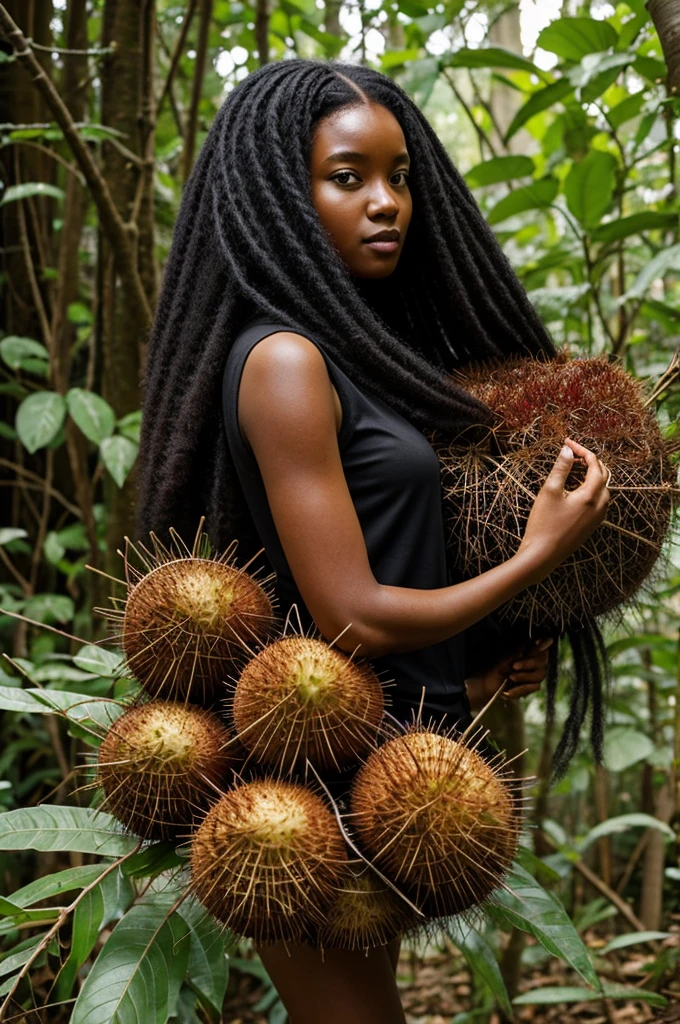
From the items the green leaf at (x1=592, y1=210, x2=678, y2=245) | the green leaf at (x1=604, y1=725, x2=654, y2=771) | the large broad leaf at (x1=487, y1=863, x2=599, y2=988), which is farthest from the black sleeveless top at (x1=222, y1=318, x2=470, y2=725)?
the green leaf at (x1=604, y1=725, x2=654, y2=771)

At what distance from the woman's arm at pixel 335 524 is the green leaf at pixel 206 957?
21.5 inches

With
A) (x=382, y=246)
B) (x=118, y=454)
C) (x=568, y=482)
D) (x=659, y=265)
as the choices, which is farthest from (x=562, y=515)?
(x=118, y=454)

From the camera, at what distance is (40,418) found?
7.85 ft

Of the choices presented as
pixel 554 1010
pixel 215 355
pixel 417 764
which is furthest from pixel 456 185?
pixel 554 1010

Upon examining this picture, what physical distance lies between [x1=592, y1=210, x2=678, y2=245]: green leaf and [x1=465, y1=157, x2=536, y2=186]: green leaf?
0.81ft

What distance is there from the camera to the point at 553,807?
388cm

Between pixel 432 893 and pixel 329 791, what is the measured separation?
0.17 metres

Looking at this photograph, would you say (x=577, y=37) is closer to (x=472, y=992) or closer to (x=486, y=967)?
(x=486, y=967)

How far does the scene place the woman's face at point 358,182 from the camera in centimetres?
141

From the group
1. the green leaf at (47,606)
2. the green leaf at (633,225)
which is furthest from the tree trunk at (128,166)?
the green leaf at (633,225)

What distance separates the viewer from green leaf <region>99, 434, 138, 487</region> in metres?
2.21

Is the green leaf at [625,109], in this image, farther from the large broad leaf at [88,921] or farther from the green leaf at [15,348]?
the large broad leaf at [88,921]

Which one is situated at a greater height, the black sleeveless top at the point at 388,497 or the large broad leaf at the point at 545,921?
the black sleeveless top at the point at 388,497

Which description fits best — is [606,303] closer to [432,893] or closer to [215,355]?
[215,355]
